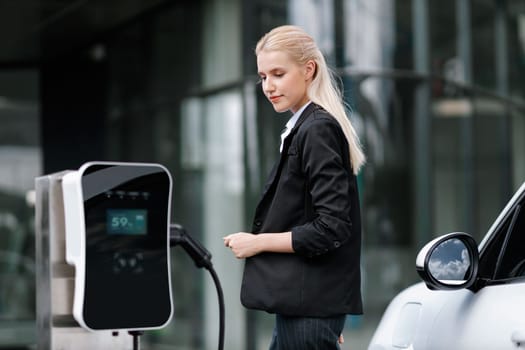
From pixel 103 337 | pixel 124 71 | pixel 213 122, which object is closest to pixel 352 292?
pixel 103 337

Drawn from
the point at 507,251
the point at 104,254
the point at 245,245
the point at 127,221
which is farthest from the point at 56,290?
the point at 507,251

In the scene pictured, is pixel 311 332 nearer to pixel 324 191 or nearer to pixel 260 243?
pixel 260 243

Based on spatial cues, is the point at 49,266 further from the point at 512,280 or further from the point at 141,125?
the point at 141,125

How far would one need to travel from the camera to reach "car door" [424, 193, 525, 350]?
2.70 m

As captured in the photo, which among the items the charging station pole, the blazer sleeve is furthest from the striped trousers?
the charging station pole

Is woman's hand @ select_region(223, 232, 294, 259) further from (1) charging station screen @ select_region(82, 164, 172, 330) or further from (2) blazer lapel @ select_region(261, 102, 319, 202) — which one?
(1) charging station screen @ select_region(82, 164, 172, 330)

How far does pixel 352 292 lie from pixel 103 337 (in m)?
1.07

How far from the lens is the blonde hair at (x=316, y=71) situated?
296cm

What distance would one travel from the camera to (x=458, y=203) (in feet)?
36.7

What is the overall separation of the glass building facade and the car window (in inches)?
245

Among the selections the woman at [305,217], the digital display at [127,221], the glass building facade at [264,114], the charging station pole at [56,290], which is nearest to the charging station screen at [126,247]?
the digital display at [127,221]

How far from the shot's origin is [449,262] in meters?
3.06

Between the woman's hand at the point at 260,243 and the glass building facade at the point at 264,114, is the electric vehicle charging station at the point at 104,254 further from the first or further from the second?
the glass building facade at the point at 264,114

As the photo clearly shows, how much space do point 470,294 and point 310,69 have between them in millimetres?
Result: 773
